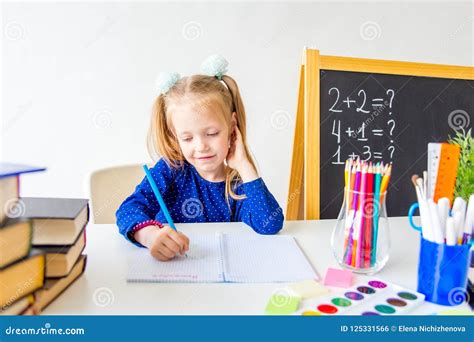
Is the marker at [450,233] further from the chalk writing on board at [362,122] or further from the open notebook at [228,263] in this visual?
the chalk writing on board at [362,122]

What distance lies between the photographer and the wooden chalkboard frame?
1.07 m

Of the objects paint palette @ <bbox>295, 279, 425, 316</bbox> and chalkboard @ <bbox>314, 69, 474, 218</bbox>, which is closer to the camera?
paint palette @ <bbox>295, 279, 425, 316</bbox>

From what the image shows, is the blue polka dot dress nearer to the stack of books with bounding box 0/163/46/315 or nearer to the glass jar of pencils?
the glass jar of pencils

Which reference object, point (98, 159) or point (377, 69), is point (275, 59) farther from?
point (98, 159)

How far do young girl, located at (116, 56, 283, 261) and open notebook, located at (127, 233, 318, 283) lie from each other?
3.7 inches

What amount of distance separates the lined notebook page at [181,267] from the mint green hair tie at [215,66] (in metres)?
0.41

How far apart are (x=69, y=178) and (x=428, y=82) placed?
0.88 metres

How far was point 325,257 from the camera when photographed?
2.57 ft

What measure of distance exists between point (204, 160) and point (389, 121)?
44 centimetres

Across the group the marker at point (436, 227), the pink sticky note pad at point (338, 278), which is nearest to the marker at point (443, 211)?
the marker at point (436, 227)

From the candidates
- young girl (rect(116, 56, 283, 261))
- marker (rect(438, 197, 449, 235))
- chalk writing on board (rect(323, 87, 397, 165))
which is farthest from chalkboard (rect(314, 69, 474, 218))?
marker (rect(438, 197, 449, 235))

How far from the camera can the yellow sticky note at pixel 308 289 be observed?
24.8 inches

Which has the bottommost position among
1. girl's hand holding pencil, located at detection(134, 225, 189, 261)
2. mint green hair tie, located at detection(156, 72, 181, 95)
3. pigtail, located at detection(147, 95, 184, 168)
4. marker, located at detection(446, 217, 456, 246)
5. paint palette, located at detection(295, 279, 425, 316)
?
paint palette, located at detection(295, 279, 425, 316)
